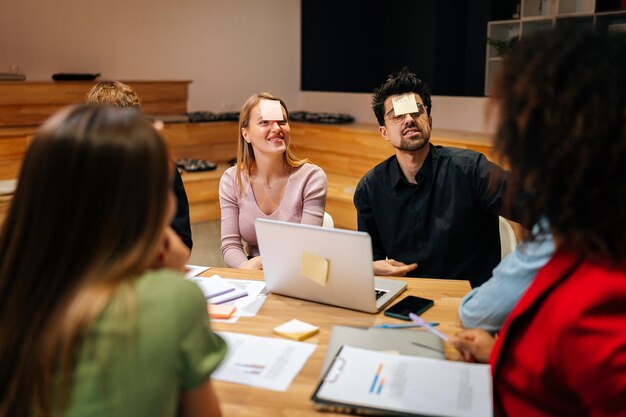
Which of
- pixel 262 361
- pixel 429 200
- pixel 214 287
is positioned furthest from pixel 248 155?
pixel 262 361

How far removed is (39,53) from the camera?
17.3 ft

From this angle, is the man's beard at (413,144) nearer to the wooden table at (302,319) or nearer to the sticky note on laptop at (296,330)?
the wooden table at (302,319)

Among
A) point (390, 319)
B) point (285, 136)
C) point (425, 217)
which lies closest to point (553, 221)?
point (390, 319)

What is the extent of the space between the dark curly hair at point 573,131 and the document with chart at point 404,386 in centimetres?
33

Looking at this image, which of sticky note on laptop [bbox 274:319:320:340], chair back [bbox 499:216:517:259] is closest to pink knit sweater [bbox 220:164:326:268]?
chair back [bbox 499:216:517:259]

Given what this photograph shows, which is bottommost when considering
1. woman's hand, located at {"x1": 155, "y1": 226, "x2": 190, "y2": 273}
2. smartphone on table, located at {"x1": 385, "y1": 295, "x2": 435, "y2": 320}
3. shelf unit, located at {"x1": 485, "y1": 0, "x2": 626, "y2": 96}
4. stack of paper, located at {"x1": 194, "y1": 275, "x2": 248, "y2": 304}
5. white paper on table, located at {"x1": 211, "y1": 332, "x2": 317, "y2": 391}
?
white paper on table, located at {"x1": 211, "y1": 332, "x2": 317, "y2": 391}

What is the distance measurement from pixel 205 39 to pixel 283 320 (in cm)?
508

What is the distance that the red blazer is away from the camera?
39.6 inches

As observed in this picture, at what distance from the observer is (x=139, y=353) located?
84 cm

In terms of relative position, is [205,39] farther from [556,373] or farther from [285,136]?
[556,373]

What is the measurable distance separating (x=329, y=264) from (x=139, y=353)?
80 cm

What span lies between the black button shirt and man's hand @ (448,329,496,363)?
41.0 inches

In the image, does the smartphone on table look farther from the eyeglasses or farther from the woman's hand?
the eyeglasses

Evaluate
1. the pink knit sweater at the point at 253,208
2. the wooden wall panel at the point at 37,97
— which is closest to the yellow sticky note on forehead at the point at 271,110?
the pink knit sweater at the point at 253,208
